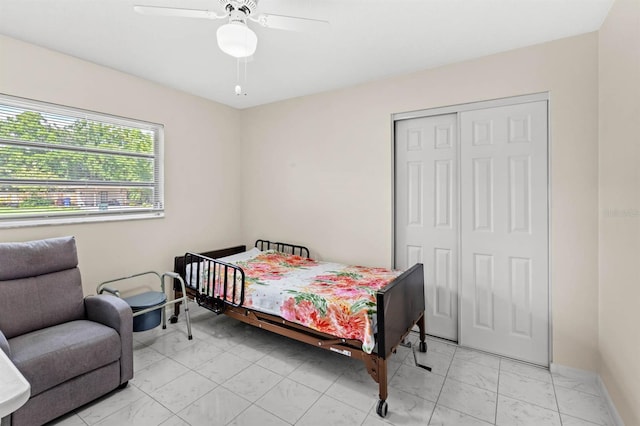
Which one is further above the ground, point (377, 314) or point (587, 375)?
point (377, 314)

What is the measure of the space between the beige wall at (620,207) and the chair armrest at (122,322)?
10.4 feet

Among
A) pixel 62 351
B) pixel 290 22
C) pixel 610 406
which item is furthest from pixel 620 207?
pixel 62 351

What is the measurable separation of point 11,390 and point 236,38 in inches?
67.7

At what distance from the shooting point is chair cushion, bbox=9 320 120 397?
177 cm

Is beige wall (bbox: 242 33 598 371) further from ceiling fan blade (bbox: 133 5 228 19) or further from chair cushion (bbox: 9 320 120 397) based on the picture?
chair cushion (bbox: 9 320 120 397)

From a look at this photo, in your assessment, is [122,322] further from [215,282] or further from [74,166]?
[74,166]

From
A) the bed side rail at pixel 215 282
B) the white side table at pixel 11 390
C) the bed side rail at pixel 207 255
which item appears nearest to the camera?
the white side table at pixel 11 390

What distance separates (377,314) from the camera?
2008mm

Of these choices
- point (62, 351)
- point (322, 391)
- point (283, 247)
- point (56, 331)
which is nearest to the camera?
point (62, 351)

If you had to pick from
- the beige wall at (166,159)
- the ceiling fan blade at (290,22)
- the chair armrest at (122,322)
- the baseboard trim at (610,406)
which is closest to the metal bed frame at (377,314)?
the beige wall at (166,159)

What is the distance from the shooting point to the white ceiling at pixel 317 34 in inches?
80.0

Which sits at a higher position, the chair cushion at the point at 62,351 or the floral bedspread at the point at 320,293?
the floral bedspread at the point at 320,293

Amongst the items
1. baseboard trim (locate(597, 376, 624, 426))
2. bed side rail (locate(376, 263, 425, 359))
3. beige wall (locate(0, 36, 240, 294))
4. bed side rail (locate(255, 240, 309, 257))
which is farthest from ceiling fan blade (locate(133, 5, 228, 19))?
baseboard trim (locate(597, 376, 624, 426))

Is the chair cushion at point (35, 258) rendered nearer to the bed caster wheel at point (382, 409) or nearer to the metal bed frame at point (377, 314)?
the metal bed frame at point (377, 314)
